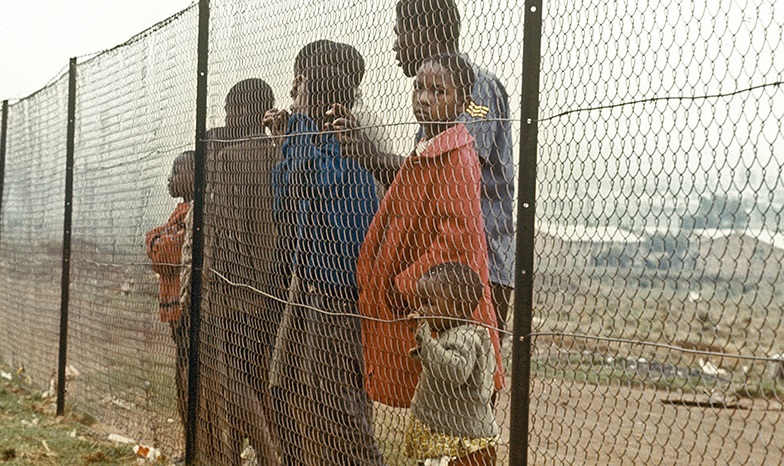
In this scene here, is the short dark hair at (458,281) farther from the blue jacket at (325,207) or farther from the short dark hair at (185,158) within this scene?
the short dark hair at (185,158)

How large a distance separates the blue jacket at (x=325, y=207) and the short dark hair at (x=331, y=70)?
0.15 meters

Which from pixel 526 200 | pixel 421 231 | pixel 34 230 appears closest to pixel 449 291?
pixel 421 231

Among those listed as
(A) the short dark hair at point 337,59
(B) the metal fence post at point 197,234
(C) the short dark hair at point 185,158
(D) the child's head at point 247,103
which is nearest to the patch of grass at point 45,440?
(B) the metal fence post at point 197,234

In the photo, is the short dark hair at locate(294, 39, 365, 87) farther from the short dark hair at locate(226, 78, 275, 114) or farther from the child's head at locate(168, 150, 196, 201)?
the child's head at locate(168, 150, 196, 201)

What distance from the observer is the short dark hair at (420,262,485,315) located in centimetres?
296

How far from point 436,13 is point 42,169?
209 inches

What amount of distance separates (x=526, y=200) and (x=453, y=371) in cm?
74

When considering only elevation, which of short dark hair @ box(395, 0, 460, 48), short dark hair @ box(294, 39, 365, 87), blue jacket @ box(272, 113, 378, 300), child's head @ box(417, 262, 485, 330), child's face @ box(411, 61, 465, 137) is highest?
short dark hair @ box(395, 0, 460, 48)

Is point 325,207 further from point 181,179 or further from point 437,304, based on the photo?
point 181,179

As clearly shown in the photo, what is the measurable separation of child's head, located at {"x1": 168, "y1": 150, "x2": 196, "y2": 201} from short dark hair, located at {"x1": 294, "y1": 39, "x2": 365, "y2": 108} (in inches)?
60.6

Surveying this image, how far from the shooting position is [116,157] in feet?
18.7

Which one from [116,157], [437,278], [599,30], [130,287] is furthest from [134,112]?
[599,30]

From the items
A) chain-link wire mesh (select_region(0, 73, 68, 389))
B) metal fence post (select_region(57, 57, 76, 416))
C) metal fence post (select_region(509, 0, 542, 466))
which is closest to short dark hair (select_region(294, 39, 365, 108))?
metal fence post (select_region(509, 0, 542, 466))

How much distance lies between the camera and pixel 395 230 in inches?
126
